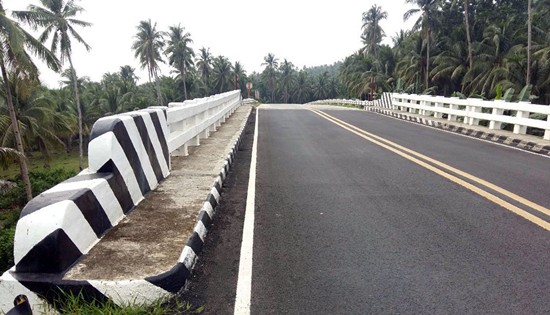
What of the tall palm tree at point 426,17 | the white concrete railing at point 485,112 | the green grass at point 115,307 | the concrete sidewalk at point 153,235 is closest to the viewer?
the green grass at point 115,307

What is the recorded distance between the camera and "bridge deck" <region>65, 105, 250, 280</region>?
8.88 feet

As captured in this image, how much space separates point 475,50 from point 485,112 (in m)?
25.6

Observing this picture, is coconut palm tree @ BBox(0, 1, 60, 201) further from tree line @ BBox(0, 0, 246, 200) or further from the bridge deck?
the bridge deck

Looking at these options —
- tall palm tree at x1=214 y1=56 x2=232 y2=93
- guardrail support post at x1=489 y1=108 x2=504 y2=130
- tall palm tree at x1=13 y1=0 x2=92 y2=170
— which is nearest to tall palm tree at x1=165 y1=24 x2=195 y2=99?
tall palm tree at x1=214 y1=56 x2=232 y2=93

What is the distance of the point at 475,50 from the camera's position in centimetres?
3662

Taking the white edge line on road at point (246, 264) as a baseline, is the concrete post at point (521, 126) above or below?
above

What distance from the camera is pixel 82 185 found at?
126 inches

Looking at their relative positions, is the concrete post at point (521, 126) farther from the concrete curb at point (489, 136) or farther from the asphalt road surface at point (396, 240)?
the asphalt road surface at point (396, 240)

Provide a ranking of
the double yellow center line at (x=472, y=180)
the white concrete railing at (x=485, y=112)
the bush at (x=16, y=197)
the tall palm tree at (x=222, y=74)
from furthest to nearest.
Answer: the tall palm tree at (x=222, y=74)
the bush at (x=16, y=197)
the white concrete railing at (x=485, y=112)
the double yellow center line at (x=472, y=180)

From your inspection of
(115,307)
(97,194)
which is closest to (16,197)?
(97,194)

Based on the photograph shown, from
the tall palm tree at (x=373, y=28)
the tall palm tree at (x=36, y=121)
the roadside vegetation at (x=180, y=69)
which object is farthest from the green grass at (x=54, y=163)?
the tall palm tree at (x=373, y=28)

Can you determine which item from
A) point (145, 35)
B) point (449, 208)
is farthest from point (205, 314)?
point (145, 35)

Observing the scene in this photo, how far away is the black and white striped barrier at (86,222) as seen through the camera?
2.50 metres

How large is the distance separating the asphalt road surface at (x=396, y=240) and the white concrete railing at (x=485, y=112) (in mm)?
3746
